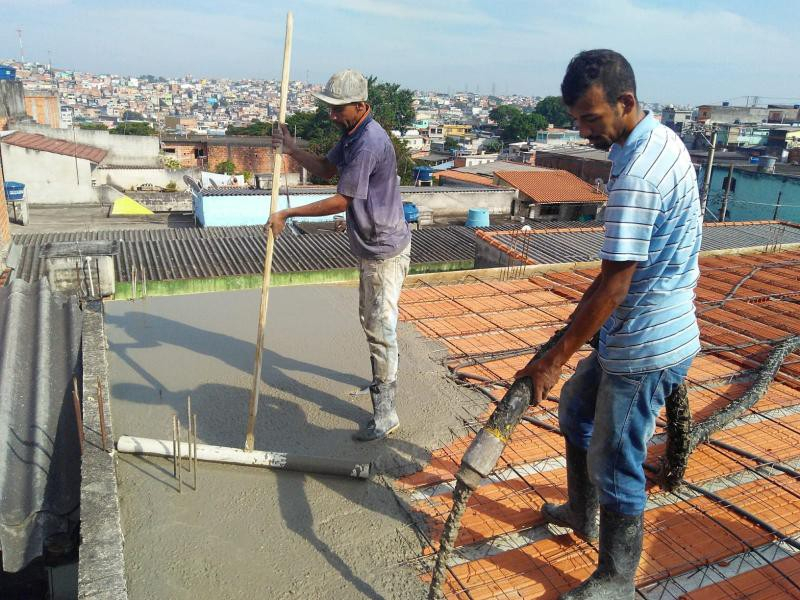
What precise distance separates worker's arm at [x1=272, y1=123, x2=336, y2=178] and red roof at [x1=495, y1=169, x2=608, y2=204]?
20.2 metres

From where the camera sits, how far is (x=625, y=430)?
7.14 ft

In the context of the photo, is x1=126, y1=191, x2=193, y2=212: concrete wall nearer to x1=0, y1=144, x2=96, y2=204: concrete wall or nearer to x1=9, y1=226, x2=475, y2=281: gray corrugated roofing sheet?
x1=0, y1=144, x2=96, y2=204: concrete wall

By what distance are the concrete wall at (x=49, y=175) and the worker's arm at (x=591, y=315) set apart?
81.7ft

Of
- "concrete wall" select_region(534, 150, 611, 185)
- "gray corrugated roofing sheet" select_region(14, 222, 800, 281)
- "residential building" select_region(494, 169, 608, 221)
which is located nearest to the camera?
"gray corrugated roofing sheet" select_region(14, 222, 800, 281)

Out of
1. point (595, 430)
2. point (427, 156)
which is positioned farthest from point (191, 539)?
point (427, 156)

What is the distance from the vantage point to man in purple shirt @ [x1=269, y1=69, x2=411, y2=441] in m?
3.18

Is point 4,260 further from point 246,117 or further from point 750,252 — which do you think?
point 246,117

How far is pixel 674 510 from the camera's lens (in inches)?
114

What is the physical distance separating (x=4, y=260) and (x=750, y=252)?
31.7ft

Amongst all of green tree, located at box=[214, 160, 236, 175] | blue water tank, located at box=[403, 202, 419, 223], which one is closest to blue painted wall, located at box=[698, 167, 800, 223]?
blue water tank, located at box=[403, 202, 419, 223]

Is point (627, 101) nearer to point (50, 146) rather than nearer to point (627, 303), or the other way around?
point (627, 303)

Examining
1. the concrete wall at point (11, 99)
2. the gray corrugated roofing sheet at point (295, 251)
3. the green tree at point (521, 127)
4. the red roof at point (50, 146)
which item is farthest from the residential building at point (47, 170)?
the green tree at point (521, 127)

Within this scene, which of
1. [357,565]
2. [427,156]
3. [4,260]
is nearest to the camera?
[357,565]

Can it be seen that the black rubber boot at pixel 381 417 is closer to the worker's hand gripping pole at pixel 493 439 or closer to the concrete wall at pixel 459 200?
the worker's hand gripping pole at pixel 493 439
